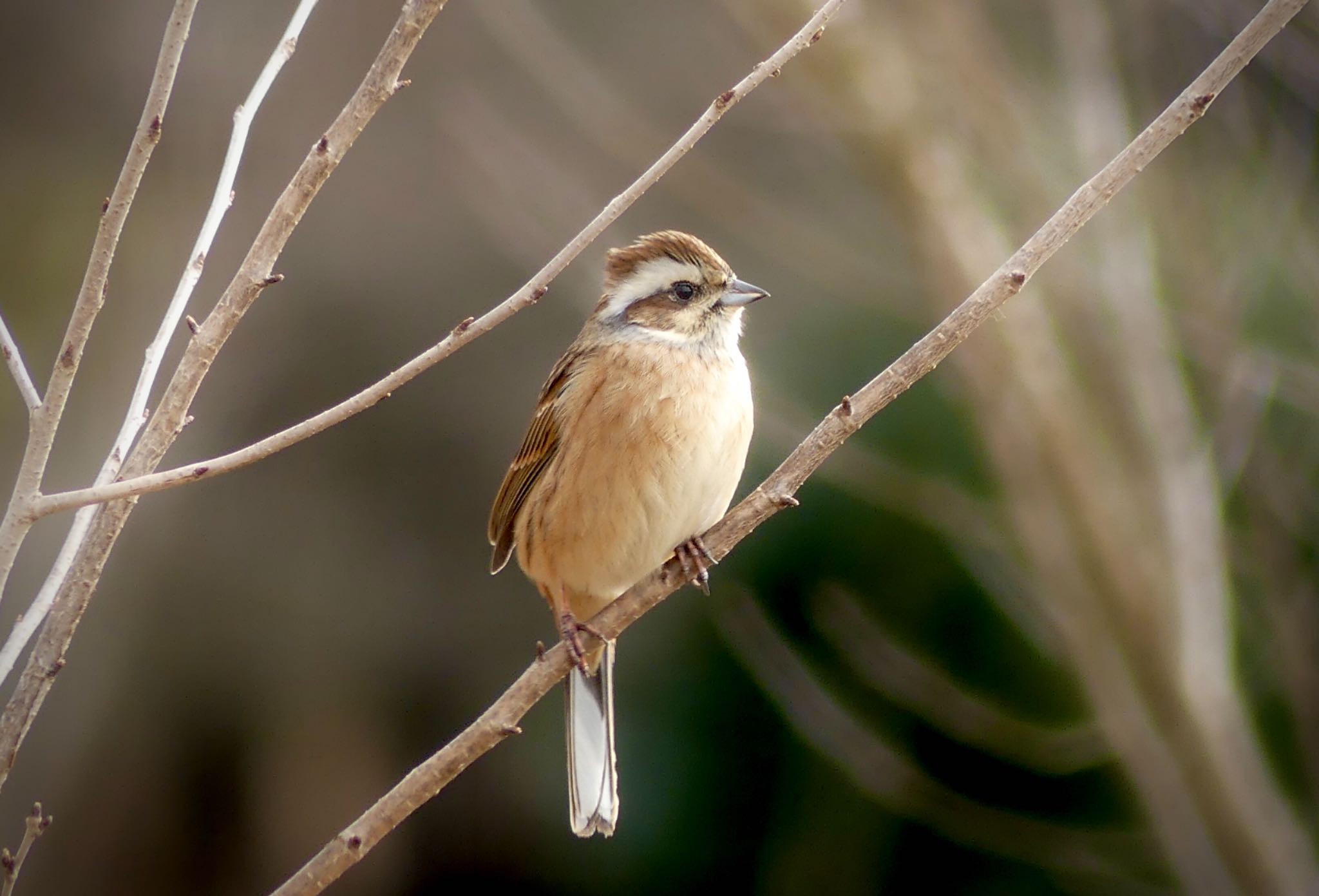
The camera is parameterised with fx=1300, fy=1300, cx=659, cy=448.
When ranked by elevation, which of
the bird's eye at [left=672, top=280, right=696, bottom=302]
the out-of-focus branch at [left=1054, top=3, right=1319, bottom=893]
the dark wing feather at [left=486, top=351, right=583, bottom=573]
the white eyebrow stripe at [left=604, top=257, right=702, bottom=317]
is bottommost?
the out-of-focus branch at [left=1054, top=3, right=1319, bottom=893]

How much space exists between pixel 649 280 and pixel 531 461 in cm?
64

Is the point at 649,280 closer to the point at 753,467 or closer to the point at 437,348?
the point at 437,348

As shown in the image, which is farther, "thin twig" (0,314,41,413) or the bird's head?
the bird's head

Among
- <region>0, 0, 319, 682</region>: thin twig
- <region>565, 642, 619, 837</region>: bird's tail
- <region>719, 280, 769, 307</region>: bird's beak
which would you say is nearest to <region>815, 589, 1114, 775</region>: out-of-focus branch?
<region>565, 642, 619, 837</region>: bird's tail

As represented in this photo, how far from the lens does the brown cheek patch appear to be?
12.4 feet

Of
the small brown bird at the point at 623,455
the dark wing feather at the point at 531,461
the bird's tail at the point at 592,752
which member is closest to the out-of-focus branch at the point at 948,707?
the bird's tail at the point at 592,752

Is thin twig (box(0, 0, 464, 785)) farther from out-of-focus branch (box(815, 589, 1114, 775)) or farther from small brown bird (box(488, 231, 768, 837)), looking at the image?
out-of-focus branch (box(815, 589, 1114, 775))

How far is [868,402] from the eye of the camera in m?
2.54

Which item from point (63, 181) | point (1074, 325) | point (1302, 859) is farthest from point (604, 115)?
point (1302, 859)

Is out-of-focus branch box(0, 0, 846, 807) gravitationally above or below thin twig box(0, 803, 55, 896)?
above

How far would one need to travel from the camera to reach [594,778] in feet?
12.1

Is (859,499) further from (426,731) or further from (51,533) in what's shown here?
(51,533)

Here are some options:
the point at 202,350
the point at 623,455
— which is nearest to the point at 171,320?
the point at 202,350

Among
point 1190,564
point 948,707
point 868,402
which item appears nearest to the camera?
point 868,402
